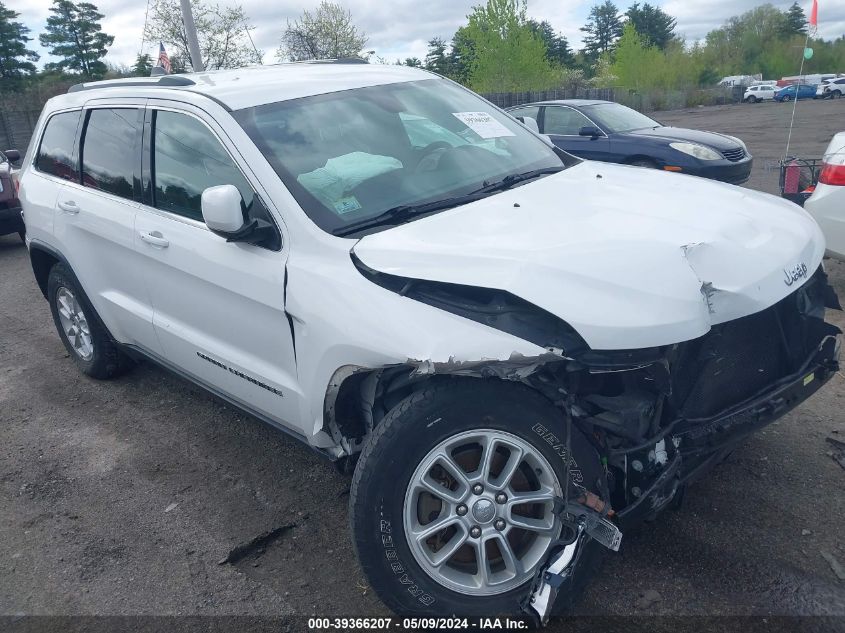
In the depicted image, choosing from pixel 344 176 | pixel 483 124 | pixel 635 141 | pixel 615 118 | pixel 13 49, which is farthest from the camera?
pixel 13 49

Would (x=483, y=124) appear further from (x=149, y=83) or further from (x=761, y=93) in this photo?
(x=761, y=93)

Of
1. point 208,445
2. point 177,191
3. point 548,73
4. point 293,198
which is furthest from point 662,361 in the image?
point 548,73

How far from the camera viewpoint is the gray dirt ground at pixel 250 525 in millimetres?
2764

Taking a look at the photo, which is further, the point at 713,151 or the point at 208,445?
the point at 713,151

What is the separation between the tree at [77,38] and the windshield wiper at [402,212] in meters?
54.1

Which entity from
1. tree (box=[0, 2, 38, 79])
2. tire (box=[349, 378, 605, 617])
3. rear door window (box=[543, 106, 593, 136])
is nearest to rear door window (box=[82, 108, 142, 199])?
tire (box=[349, 378, 605, 617])

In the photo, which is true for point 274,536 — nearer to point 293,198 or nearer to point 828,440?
point 293,198

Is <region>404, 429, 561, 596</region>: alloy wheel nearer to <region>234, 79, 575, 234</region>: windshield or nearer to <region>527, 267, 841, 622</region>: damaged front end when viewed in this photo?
<region>527, 267, 841, 622</region>: damaged front end

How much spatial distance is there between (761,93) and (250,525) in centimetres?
5716

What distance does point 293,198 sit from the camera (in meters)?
2.93

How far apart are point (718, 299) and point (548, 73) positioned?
117ft

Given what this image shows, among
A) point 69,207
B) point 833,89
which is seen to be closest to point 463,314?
point 69,207

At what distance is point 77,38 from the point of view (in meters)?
50.4

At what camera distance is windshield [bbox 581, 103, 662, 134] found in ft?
34.9
